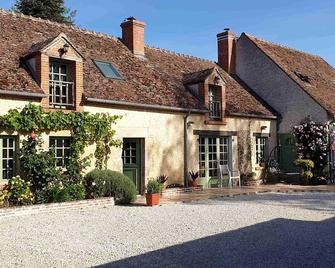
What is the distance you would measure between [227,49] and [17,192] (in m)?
15.1

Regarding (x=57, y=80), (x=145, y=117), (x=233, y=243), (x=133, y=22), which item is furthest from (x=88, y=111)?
(x=233, y=243)

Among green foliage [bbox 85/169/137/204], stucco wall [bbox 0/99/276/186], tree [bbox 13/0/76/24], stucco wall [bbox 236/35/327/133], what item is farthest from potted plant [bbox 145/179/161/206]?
tree [bbox 13/0/76/24]

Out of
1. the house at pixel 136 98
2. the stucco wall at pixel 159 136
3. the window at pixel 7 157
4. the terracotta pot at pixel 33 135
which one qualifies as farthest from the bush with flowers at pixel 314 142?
the window at pixel 7 157

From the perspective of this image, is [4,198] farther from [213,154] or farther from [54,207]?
[213,154]

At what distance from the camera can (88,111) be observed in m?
14.1

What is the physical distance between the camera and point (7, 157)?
12.3m

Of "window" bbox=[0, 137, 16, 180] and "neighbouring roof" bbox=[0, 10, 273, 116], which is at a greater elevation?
"neighbouring roof" bbox=[0, 10, 273, 116]

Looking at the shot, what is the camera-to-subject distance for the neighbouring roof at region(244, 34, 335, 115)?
20734 millimetres

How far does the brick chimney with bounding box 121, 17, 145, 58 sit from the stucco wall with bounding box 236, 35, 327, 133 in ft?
21.0

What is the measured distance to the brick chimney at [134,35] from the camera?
19.0 metres

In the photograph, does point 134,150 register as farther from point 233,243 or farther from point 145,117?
point 233,243

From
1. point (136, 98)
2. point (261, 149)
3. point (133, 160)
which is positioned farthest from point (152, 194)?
point (261, 149)

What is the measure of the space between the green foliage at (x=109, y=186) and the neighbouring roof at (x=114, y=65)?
8.39 feet

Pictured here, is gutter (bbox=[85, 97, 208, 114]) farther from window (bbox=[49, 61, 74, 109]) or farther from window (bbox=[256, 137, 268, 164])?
window (bbox=[256, 137, 268, 164])
